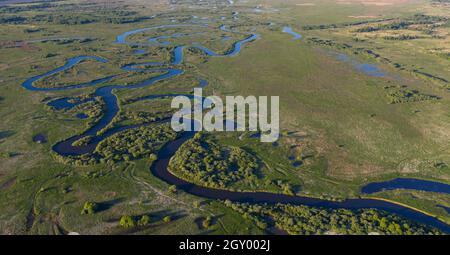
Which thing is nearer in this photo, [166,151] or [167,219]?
[167,219]

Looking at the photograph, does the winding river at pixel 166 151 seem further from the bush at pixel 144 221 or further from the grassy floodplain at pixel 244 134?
the bush at pixel 144 221

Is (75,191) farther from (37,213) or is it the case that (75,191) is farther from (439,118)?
(439,118)

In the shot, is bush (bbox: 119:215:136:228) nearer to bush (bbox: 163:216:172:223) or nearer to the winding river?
bush (bbox: 163:216:172:223)

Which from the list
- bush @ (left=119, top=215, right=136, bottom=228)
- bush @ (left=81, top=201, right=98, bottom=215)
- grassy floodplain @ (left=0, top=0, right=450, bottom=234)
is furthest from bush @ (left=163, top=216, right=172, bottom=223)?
bush @ (left=81, top=201, right=98, bottom=215)

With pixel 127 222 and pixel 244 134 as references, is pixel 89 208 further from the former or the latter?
pixel 244 134

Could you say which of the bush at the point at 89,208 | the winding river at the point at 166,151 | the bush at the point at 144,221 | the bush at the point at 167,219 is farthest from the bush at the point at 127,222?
the winding river at the point at 166,151

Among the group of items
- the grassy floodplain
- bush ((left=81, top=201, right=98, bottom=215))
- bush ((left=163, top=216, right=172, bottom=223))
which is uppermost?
the grassy floodplain

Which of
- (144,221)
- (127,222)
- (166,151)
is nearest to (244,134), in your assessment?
(166,151)

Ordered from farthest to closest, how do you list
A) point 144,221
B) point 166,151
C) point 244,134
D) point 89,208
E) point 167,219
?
point 244,134, point 166,151, point 89,208, point 167,219, point 144,221

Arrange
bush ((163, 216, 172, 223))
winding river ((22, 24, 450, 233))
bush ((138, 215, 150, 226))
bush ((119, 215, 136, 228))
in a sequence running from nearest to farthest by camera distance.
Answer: bush ((119, 215, 136, 228))
bush ((138, 215, 150, 226))
bush ((163, 216, 172, 223))
winding river ((22, 24, 450, 233))
